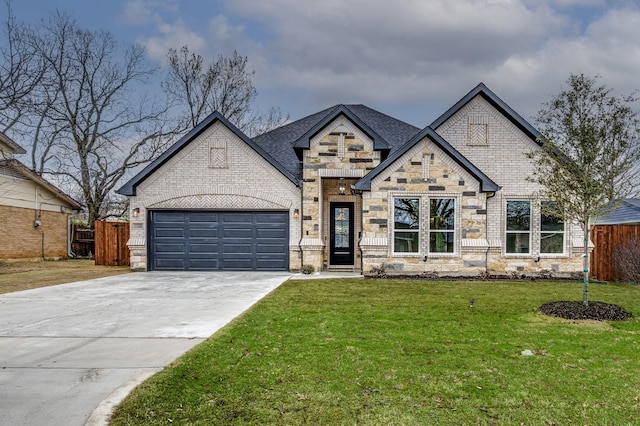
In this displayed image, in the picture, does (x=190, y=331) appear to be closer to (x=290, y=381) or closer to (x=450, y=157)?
(x=290, y=381)

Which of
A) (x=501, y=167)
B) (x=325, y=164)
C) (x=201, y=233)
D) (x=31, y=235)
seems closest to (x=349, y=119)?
(x=325, y=164)

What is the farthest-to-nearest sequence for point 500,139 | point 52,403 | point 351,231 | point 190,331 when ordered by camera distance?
point 351,231, point 500,139, point 190,331, point 52,403

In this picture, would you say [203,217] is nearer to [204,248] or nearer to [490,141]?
[204,248]

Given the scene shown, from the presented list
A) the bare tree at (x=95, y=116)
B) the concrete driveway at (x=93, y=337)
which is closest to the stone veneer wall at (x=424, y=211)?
the concrete driveway at (x=93, y=337)

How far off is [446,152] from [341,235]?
5227mm

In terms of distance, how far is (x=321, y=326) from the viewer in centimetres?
683

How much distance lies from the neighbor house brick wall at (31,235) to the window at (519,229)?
67.4ft

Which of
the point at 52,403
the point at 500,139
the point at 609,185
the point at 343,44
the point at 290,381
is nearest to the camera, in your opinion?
the point at 52,403

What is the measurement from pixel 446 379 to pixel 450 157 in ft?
34.6

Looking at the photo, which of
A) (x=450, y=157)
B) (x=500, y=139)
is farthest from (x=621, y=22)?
(x=450, y=157)

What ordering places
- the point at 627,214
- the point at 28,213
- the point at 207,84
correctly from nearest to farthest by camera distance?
the point at 28,213 → the point at 627,214 → the point at 207,84

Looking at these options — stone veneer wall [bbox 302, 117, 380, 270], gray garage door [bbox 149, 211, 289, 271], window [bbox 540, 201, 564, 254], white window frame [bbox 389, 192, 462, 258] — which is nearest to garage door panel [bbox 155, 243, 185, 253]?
gray garage door [bbox 149, 211, 289, 271]

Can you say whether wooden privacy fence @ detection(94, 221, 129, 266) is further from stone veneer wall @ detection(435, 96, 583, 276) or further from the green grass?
stone veneer wall @ detection(435, 96, 583, 276)

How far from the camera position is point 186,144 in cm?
1564
